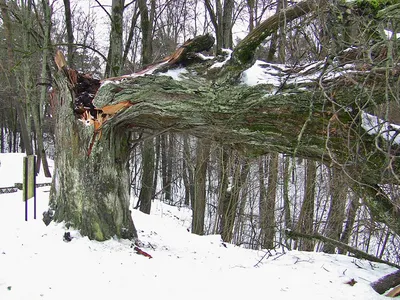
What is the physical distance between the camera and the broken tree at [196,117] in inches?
139

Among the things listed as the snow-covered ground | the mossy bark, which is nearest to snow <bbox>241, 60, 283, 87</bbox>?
the mossy bark

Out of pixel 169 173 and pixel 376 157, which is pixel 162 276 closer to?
pixel 376 157

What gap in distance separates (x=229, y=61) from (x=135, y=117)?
1.55 meters

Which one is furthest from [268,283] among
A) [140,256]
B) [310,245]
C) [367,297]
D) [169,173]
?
[169,173]

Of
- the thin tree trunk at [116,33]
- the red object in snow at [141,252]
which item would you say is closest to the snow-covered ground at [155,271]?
the red object in snow at [141,252]

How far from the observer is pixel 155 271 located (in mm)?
3775

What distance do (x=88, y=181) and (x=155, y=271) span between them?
1597 millimetres

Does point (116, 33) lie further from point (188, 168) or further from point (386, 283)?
point (188, 168)

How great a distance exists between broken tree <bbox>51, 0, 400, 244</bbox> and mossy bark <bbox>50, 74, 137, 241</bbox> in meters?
0.01

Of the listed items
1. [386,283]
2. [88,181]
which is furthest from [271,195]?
[88,181]

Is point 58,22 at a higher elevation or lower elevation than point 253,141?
higher

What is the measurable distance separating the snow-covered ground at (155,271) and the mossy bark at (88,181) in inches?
8.4

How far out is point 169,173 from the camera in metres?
20.9

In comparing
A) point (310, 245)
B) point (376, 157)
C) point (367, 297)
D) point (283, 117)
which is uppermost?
point (283, 117)
